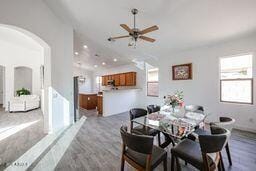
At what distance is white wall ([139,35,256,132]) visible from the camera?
3.59 m

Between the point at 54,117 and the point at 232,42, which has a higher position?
the point at 232,42

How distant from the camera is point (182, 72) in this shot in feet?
16.5

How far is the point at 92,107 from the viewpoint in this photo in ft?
22.2

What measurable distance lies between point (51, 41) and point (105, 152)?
3036mm

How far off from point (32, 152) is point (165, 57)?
17.6ft

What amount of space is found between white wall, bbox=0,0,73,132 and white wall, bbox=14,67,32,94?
5563 millimetres

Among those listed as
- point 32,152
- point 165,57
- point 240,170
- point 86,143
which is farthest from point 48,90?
point 165,57

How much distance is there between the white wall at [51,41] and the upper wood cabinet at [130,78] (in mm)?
3728

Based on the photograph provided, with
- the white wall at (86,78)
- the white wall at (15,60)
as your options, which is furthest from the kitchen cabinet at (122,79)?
the white wall at (86,78)

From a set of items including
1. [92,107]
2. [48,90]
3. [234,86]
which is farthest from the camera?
[92,107]

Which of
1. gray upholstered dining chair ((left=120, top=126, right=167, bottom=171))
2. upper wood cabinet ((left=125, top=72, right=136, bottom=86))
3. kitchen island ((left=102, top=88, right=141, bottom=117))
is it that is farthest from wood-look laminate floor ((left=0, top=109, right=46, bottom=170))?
upper wood cabinet ((left=125, top=72, right=136, bottom=86))

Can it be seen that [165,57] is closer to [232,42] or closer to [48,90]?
[232,42]

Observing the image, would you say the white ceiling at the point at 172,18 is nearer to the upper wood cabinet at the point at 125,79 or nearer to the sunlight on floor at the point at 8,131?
the upper wood cabinet at the point at 125,79

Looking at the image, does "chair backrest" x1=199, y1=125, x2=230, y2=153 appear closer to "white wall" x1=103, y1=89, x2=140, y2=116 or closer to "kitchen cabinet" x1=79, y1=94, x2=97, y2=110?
"white wall" x1=103, y1=89, x2=140, y2=116
